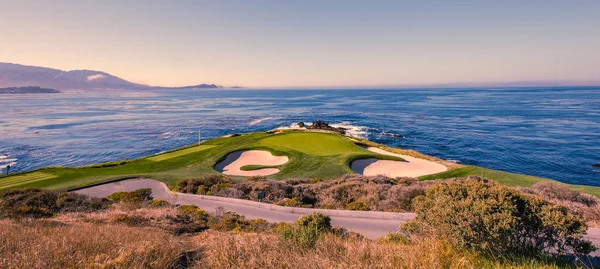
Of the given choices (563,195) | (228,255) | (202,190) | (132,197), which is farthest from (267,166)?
(228,255)

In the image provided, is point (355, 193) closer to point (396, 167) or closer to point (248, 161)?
point (396, 167)

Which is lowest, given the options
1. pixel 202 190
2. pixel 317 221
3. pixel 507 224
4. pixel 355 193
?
pixel 202 190

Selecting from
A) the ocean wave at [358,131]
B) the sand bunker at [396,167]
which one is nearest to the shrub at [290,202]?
the sand bunker at [396,167]

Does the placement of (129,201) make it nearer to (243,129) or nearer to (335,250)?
(335,250)

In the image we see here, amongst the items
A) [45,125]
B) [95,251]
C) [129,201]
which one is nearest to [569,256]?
[95,251]

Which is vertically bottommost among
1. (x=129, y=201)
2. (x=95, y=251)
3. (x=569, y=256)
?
(x=129, y=201)

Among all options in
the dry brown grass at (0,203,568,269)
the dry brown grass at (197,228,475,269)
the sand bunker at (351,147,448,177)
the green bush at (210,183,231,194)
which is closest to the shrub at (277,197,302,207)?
the green bush at (210,183,231,194)
